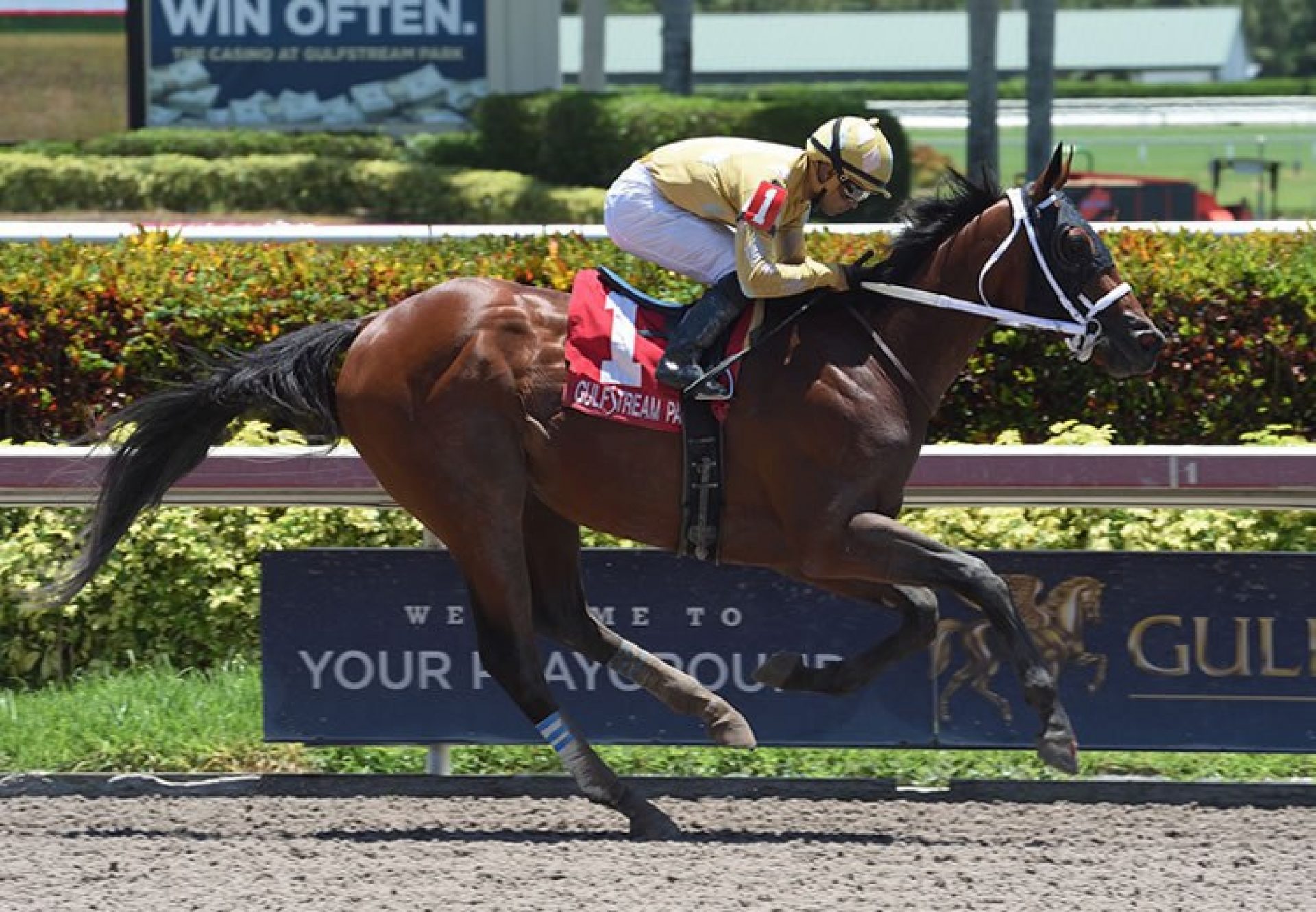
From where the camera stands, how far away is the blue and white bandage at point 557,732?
5.91 meters

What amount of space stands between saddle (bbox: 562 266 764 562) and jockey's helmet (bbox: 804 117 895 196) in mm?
462

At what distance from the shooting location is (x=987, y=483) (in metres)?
6.39

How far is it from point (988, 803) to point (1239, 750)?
783 millimetres

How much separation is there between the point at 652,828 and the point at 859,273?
1.68m

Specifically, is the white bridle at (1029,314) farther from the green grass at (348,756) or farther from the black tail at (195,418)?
the black tail at (195,418)

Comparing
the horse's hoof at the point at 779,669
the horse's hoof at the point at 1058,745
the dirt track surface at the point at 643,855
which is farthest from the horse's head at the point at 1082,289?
the dirt track surface at the point at 643,855

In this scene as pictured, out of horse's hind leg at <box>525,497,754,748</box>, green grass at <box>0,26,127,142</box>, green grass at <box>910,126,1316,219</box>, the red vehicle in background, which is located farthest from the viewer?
green grass at <box>910,126,1316,219</box>

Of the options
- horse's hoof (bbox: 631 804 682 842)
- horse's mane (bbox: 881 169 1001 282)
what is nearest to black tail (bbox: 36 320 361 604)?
horse's hoof (bbox: 631 804 682 842)

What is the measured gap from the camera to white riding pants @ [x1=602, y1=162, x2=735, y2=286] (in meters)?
5.91

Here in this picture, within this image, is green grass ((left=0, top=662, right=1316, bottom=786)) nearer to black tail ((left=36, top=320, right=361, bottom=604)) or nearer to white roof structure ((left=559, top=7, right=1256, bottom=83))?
black tail ((left=36, top=320, right=361, bottom=604))

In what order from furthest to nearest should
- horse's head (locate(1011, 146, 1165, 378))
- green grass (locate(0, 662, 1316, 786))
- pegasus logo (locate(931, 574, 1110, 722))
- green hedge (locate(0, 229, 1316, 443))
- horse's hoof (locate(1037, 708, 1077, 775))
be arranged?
green hedge (locate(0, 229, 1316, 443)), green grass (locate(0, 662, 1316, 786)), pegasus logo (locate(931, 574, 1110, 722)), horse's head (locate(1011, 146, 1165, 378)), horse's hoof (locate(1037, 708, 1077, 775))

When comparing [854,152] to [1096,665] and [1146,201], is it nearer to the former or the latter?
[1096,665]

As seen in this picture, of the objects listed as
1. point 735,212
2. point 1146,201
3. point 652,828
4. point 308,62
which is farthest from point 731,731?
point 308,62

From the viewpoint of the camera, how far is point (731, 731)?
6.01 metres
